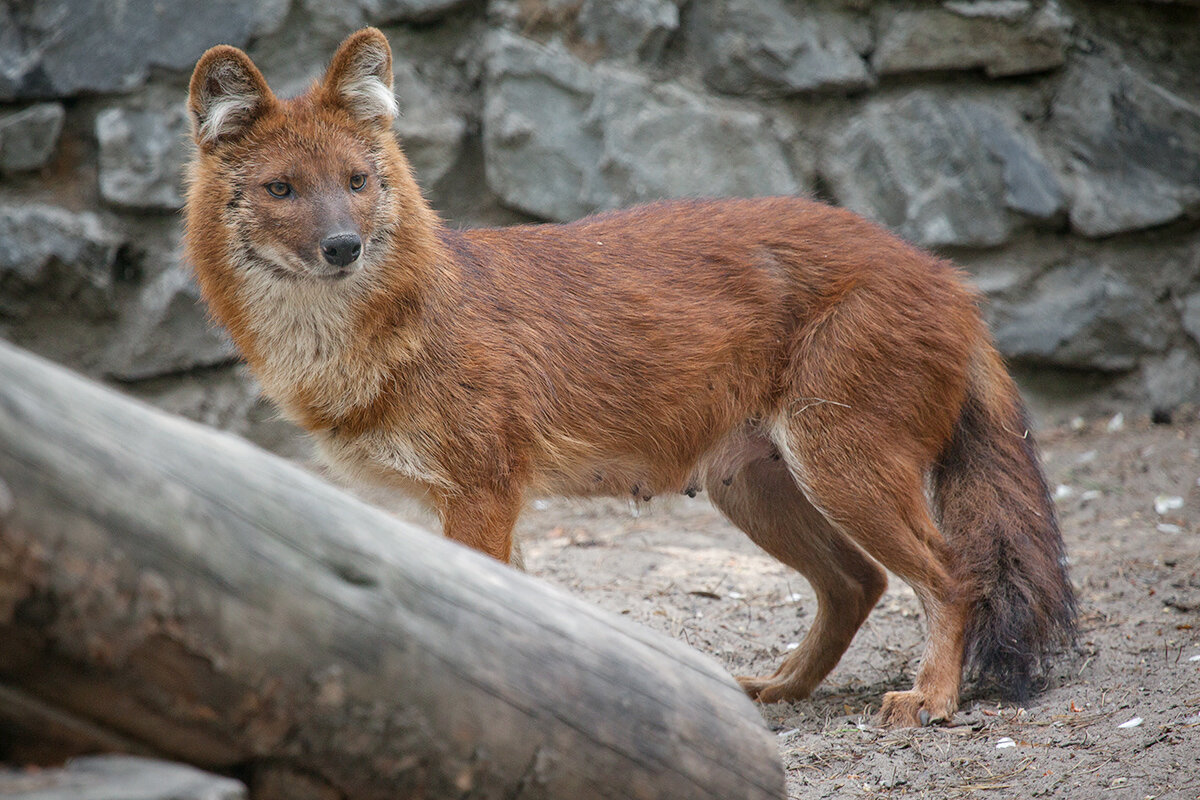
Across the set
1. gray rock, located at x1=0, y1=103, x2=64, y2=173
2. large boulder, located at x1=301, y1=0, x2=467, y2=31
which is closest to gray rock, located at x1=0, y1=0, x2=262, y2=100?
gray rock, located at x1=0, y1=103, x2=64, y2=173

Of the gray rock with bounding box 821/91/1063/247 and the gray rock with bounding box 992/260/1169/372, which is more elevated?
the gray rock with bounding box 821/91/1063/247

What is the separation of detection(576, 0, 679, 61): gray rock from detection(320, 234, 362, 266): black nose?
312 cm

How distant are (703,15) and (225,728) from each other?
533cm

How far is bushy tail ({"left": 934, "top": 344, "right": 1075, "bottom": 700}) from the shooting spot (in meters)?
3.95

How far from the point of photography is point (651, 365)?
13.4 ft

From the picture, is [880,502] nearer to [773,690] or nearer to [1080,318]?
[773,690]

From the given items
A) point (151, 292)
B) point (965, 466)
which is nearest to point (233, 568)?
point (965, 466)

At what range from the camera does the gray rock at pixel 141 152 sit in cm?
583

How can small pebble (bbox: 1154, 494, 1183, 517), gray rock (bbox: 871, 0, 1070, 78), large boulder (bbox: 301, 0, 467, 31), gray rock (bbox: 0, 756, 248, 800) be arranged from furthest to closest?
1. gray rock (bbox: 871, 0, 1070, 78)
2. large boulder (bbox: 301, 0, 467, 31)
3. small pebble (bbox: 1154, 494, 1183, 517)
4. gray rock (bbox: 0, 756, 248, 800)

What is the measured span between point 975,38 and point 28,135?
500 cm

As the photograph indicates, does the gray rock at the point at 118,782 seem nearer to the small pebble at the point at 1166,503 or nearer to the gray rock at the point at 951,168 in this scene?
the small pebble at the point at 1166,503

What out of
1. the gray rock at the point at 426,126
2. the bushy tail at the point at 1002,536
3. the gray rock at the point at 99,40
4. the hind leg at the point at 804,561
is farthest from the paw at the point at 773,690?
the gray rock at the point at 99,40

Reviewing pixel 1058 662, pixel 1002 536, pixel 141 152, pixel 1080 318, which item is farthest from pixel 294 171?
pixel 1080 318

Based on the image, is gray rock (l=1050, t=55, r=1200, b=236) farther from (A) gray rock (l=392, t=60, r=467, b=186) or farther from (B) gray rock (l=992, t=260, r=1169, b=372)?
(A) gray rock (l=392, t=60, r=467, b=186)
